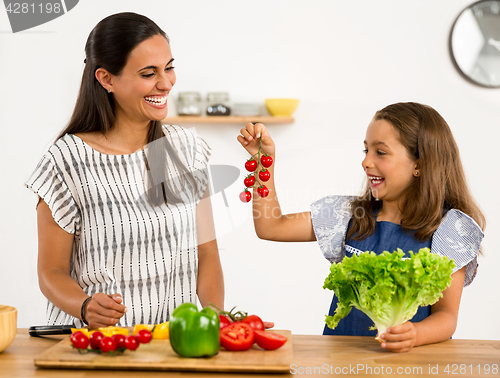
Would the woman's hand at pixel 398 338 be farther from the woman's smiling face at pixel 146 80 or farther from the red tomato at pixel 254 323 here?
the woman's smiling face at pixel 146 80

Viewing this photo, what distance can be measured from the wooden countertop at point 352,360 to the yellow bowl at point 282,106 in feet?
6.66

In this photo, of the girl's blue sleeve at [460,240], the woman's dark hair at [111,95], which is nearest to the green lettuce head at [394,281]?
the girl's blue sleeve at [460,240]

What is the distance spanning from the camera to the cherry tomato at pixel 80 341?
1062 mm

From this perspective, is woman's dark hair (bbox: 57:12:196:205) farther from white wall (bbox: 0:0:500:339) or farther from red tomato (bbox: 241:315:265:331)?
white wall (bbox: 0:0:500:339)

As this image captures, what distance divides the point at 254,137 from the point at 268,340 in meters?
0.61

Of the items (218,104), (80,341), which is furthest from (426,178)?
(218,104)

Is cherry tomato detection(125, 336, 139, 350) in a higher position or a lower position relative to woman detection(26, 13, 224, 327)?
lower

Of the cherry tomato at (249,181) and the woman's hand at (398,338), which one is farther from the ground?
the cherry tomato at (249,181)

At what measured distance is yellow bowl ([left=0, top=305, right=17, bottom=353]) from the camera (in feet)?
3.66

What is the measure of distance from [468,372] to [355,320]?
0.50 meters

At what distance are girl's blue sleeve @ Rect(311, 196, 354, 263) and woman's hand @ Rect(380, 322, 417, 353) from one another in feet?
1.57

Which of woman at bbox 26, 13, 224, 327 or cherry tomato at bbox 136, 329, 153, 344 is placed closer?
cherry tomato at bbox 136, 329, 153, 344

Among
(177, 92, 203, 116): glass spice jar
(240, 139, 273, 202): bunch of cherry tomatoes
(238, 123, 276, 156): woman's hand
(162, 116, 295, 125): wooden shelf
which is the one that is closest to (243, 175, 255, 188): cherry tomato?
(240, 139, 273, 202): bunch of cherry tomatoes

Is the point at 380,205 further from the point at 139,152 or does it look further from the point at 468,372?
the point at 139,152
